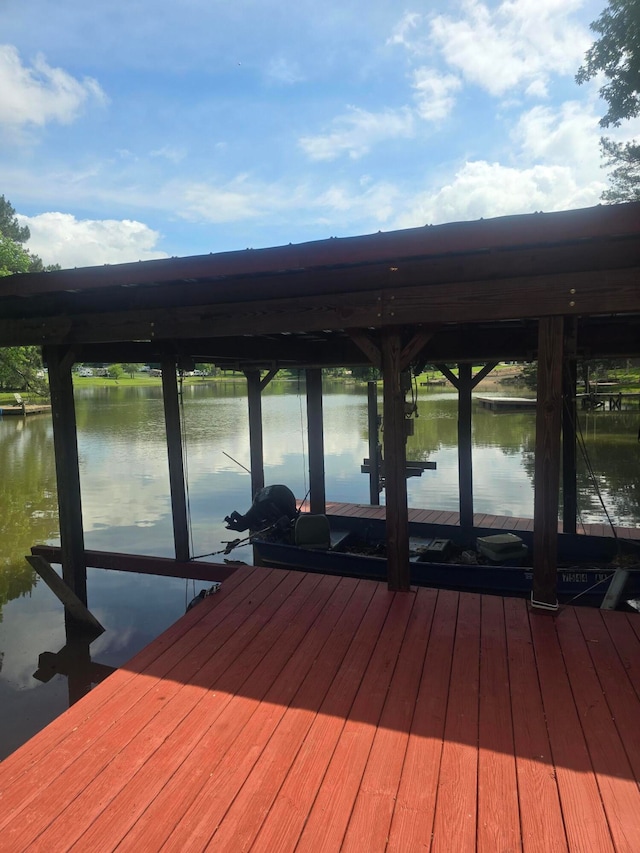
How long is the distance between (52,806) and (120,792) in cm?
30

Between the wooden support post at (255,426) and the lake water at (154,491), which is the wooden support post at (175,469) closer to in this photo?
the lake water at (154,491)

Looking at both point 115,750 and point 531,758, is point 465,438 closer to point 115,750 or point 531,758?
point 531,758

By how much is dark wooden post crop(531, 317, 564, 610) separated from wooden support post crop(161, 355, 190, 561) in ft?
12.6

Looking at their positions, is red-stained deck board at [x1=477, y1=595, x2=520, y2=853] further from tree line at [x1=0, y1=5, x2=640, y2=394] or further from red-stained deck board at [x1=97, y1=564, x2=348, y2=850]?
tree line at [x1=0, y1=5, x2=640, y2=394]

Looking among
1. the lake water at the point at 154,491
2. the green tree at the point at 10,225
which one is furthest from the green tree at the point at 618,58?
the green tree at the point at 10,225

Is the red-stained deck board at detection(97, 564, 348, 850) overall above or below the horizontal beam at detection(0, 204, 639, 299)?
below

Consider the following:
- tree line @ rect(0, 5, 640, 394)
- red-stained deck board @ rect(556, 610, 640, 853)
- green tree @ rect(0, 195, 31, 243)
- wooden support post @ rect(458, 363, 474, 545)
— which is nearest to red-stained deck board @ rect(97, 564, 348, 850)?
red-stained deck board @ rect(556, 610, 640, 853)

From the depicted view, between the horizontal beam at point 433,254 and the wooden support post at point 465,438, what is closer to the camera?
the horizontal beam at point 433,254

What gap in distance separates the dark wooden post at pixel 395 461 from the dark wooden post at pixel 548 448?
103cm

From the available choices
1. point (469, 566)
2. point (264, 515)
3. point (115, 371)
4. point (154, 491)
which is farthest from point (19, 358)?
point (115, 371)

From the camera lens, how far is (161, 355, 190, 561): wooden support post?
6.09 metres

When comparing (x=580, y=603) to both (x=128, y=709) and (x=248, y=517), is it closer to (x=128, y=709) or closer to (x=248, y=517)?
(x=248, y=517)

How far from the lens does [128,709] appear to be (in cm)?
315

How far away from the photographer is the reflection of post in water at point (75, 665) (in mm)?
5707
